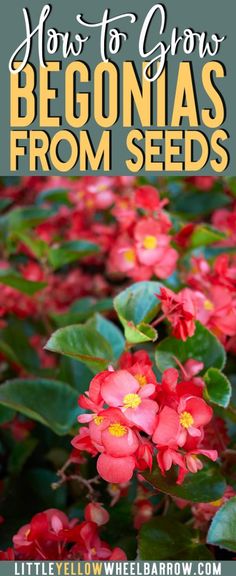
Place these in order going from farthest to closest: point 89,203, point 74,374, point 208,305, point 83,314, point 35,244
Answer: point 89,203
point 35,244
point 83,314
point 74,374
point 208,305

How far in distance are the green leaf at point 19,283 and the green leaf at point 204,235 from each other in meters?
0.23

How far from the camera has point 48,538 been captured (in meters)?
0.71

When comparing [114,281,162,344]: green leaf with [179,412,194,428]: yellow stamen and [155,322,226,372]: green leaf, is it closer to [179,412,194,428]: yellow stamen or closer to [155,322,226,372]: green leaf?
[155,322,226,372]: green leaf

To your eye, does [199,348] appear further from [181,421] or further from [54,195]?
[54,195]

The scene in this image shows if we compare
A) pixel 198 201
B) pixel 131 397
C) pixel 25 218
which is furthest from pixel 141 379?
pixel 198 201

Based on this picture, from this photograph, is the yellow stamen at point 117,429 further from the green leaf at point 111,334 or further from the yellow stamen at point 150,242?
the yellow stamen at point 150,242

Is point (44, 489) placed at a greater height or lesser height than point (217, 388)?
lesser

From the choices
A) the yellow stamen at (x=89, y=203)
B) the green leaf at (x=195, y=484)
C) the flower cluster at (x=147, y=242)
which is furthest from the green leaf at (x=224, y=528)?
the yellow stamen at (x=89, y=203)

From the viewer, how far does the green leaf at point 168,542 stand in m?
0.70

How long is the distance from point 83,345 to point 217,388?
15cm

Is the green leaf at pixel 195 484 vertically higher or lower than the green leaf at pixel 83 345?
lower

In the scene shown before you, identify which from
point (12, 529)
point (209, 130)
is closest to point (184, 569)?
point (12, 529)

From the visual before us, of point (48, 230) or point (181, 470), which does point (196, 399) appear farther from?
point (48, 230)

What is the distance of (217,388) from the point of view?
70cm
